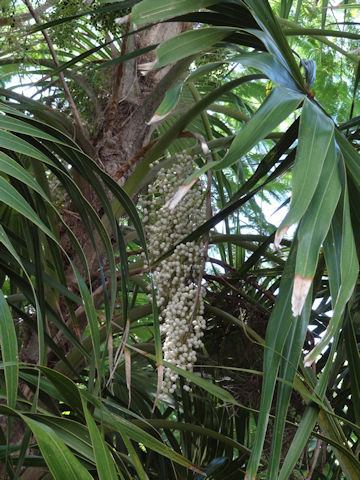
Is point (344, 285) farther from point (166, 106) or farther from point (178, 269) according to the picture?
point (178, 269)

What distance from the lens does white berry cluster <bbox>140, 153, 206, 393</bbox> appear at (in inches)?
33.4

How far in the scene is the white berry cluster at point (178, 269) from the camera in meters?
0.85

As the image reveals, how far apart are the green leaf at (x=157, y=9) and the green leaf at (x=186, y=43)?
0.07 feet

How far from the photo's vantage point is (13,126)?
61 cm

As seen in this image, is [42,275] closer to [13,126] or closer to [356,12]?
[13,126]

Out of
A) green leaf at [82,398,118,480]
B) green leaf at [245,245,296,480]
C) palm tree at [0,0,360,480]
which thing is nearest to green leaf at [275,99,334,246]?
palm tree at [0,0,360,480]

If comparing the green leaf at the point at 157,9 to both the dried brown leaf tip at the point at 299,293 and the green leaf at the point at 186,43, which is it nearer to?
the green leaf at the point at 186,43

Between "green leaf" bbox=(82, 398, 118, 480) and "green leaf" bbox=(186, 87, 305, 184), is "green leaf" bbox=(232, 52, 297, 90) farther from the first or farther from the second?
"green leaf" bbox=(82, 398, 118, 480)

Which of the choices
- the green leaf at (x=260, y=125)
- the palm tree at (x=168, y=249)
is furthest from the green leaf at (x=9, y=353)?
the green leaf at (x=260, y=125)

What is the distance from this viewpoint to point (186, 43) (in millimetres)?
620

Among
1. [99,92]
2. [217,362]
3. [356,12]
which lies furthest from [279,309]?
[356,12]

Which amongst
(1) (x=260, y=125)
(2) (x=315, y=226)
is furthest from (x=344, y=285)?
(1) (x=260, y=125)

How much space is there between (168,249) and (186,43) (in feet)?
1.20

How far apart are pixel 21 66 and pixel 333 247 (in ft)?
2.46
